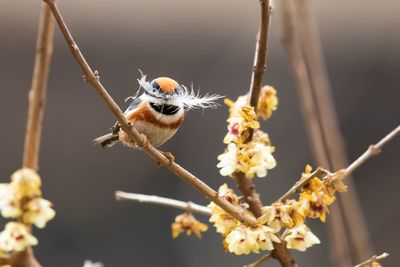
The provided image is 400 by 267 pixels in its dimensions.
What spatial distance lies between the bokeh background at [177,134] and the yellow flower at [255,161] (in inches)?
84.9

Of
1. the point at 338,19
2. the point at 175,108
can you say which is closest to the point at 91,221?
the point at 338,19

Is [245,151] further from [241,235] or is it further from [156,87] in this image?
[156,87]

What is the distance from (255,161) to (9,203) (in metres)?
0.38

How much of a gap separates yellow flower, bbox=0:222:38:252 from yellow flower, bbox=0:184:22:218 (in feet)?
0.07

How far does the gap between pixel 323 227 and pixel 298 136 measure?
50 centimetres

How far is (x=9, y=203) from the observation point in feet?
3.52

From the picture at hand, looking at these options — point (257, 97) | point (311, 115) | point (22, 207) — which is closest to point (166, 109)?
point (311, 115)

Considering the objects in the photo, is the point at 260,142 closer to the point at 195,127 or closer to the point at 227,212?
the point at 227,212

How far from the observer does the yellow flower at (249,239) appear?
3.35 ft

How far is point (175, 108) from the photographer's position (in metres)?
1.58

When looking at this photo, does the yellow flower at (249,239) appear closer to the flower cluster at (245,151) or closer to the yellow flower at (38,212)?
the flower cluster at (245,151)

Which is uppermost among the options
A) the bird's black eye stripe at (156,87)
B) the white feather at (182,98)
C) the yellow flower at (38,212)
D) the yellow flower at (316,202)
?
the bird's black eye stripe at (156,87)

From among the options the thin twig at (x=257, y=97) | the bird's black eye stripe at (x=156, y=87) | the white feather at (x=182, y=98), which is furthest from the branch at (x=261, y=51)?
the bird's black eye stripe at (x=156, y=87)

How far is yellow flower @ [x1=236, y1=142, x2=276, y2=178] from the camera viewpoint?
1092 millimetres
